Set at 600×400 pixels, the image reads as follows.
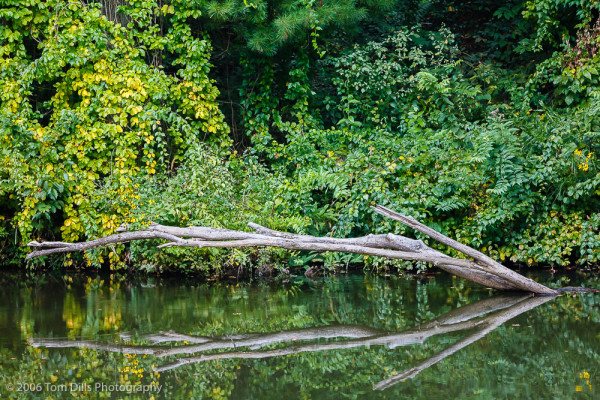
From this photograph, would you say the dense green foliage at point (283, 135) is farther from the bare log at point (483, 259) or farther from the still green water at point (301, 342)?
the bare log at point (483, 259)

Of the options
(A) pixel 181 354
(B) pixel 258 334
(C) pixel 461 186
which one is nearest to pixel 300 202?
(C) pixel 461 186

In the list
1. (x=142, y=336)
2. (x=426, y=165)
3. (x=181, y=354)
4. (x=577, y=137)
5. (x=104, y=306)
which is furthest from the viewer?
(x=426, y=165)

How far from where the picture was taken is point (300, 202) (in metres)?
9.48

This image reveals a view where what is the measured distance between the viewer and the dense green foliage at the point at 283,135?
347 inches

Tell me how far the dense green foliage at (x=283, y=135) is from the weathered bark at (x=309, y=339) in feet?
8.86

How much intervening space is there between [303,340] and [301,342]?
0.07 metres

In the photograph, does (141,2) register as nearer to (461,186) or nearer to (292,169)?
(292,169)

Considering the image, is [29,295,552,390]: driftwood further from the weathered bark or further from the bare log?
the bare log

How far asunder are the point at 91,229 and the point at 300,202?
3.00 metres

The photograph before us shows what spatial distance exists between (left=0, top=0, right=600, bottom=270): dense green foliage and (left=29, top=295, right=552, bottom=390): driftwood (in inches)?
108

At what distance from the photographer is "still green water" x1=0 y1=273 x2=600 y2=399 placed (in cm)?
440

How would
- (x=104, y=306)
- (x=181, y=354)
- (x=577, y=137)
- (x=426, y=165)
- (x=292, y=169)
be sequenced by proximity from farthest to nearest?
(x=292, y=169) → (x=426, y=165) → (x=577, y=137) → (x=104, y=306) → (x=181, y=354)
